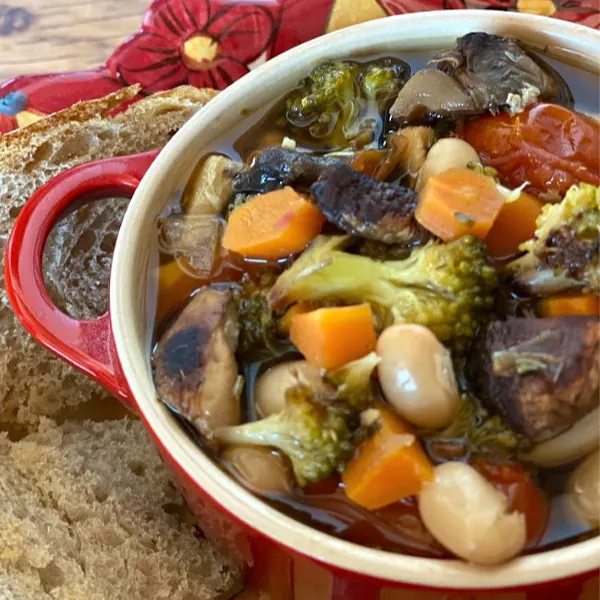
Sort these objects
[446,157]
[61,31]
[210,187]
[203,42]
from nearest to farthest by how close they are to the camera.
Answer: [446,157] → [210,187] → [203,42] → [61,31]

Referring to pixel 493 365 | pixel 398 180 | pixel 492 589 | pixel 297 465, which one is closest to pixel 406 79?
pixel 398 180

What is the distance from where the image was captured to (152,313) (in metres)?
1.39

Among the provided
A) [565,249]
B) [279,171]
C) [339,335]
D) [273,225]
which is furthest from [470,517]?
[279,171]

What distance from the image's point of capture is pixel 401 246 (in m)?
1.31

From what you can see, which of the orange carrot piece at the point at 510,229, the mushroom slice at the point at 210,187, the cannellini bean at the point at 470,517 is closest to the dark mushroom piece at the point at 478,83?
the orange carrot piece at the point at 510,229

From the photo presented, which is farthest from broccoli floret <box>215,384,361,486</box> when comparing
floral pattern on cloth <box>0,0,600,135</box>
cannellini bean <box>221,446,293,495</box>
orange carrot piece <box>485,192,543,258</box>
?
floral pattern on cloth <box>0,0,600,135</box>

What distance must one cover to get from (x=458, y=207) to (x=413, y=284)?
0.14 meters

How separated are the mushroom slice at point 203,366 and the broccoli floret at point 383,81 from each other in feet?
1.84

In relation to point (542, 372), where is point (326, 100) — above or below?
above

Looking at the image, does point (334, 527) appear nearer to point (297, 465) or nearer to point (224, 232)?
point (297, 465)

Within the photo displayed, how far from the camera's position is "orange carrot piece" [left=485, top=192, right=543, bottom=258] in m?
1.31

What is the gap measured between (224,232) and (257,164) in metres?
0.14

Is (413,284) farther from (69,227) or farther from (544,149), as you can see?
(69,227)

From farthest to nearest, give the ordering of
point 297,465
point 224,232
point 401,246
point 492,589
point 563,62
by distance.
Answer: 1. point 563,62
2. point 224,232
3. point 401,246
4. point 297,465
5. point 492,589
